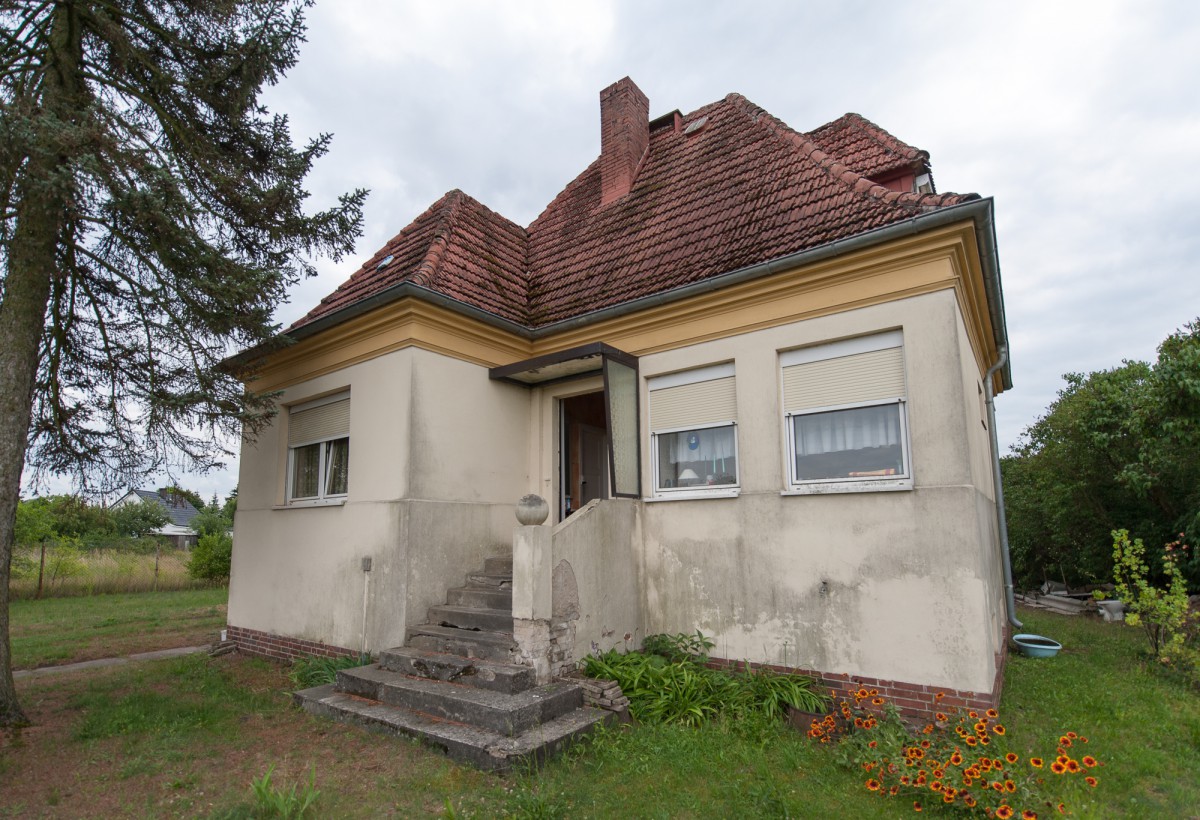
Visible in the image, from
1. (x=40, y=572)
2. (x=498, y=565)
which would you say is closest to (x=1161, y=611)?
(x=498, y=565)

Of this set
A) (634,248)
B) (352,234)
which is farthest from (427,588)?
(634,248)

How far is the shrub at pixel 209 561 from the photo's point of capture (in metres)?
20.8

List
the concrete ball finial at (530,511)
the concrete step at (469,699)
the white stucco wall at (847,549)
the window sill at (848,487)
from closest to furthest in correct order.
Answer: the concrete step at (469,699) < the white stucco wall at (847,549) < the window sill at (848,487) < the concrete ball finial at (530,511)

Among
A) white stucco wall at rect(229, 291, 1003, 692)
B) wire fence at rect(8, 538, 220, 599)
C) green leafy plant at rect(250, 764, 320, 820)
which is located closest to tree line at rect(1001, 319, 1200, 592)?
white stucco wall at rect(229, 291, 1003, 692)

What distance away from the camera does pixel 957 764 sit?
4.21 m

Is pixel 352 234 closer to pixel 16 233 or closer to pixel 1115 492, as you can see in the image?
pixel 16 233

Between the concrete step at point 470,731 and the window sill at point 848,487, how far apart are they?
2763mm

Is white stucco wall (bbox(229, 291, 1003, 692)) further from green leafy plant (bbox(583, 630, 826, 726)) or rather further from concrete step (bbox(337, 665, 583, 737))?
concrete step (bbox(337, 665, 583, 737))

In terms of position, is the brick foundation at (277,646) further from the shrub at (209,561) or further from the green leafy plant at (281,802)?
the shrub at (209,561)

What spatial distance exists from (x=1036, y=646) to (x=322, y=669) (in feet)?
29.8

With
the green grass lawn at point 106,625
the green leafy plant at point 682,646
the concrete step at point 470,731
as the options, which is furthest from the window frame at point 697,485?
the green grass lawn at point 106,625

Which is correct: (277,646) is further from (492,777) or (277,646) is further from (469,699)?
(492,777)

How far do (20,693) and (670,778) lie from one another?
7084 millimetres

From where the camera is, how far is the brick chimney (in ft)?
34.3
